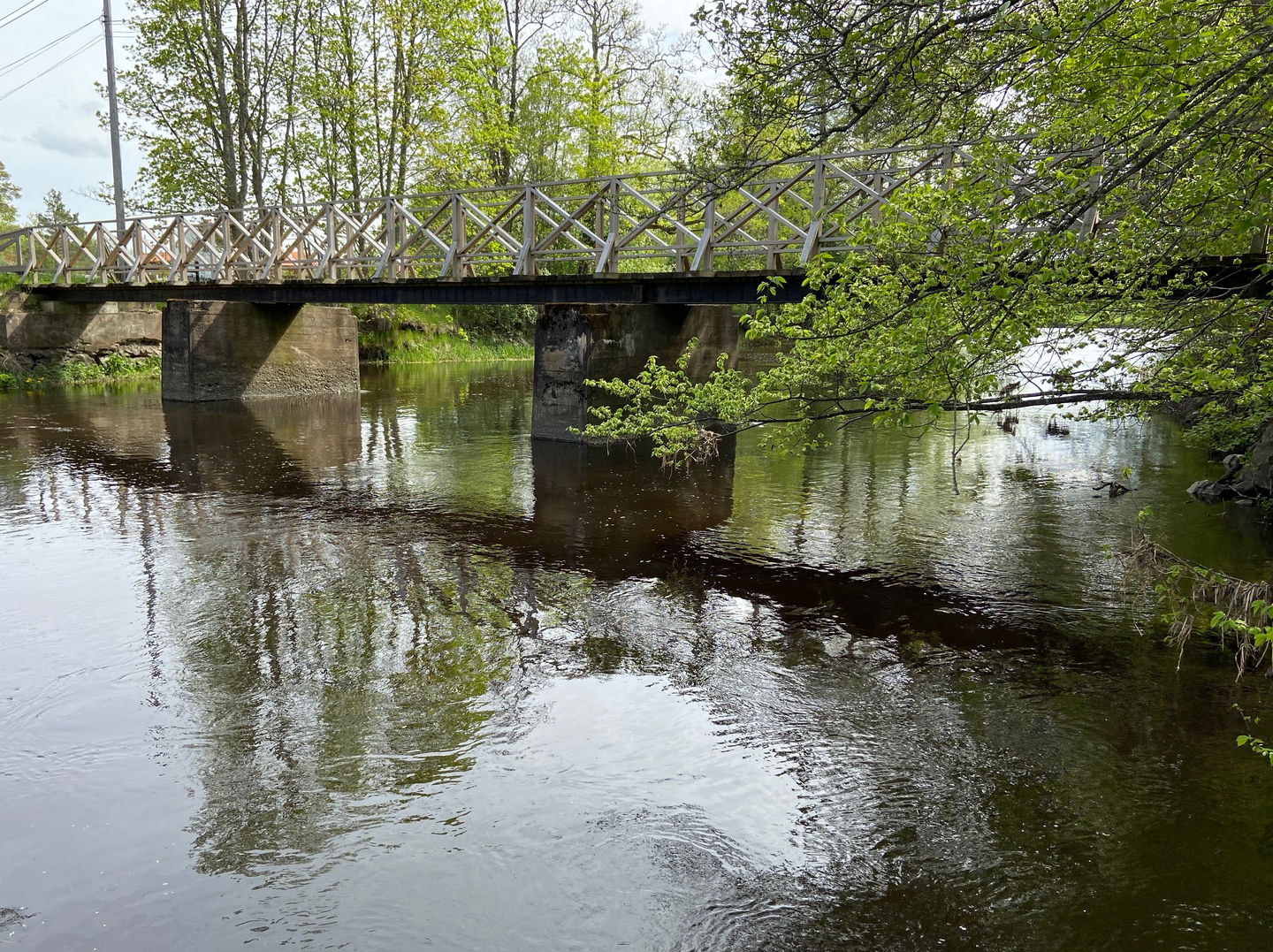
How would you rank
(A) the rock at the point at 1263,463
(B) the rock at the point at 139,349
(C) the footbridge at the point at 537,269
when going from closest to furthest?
(A) the rock at the point at 1263,463 → (C) the footbridge at the point at 537,269 → (B) the rock at the point at 139,349

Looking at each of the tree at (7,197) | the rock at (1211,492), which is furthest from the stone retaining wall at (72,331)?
the tree at (7,197)

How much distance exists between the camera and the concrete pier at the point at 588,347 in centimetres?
1324

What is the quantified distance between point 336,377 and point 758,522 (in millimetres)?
13592

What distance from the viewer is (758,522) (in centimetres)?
962

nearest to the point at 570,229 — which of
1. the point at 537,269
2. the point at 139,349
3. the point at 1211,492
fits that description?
the point at 537,269

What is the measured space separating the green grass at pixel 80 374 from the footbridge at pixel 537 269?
143cm

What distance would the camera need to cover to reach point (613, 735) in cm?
493

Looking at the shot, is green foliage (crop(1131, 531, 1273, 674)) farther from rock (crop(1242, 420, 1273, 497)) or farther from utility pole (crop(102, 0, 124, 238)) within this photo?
utility pole (crop(102, 0, 124, 238))

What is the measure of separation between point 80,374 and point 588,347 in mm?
14940

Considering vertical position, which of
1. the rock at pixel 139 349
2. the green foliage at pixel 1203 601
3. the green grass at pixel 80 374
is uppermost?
the rock at pixel 139 349

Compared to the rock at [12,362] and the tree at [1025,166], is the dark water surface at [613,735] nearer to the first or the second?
the tree at [1025,166]

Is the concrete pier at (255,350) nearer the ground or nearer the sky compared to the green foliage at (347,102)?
nearer the ground

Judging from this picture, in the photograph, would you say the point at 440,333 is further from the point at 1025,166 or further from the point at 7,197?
the point at 7,197

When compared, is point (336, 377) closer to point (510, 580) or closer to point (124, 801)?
point (510, 580)
